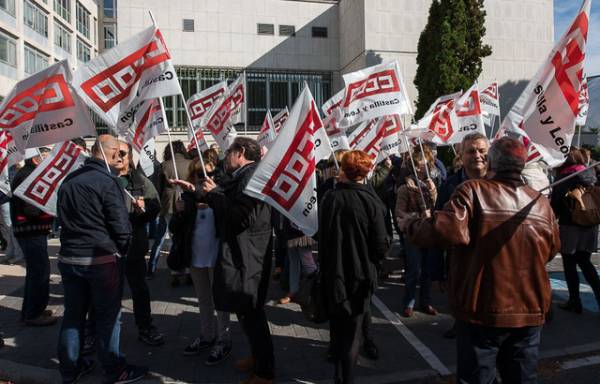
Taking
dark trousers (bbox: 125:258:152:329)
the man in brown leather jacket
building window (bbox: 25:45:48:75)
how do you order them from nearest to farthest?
the man in brown leather jacket < dark trousers (bbox: 125:258:152:329) < building window (bbox: 25:45:48:75)

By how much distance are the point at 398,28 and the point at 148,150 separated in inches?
828

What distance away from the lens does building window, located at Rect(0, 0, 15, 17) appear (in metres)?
29.0

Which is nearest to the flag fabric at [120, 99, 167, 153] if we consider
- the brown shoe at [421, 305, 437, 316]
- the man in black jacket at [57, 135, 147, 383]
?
the man in black jacket at [57, 135, 147, 383]

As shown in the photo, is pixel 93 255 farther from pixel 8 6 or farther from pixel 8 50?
pixel 8 6

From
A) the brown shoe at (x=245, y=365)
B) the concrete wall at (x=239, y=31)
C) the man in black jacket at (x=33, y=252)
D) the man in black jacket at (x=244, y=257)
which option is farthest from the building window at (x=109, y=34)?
the brown shoe at (x=245, y=365)

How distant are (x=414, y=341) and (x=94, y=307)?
310 cm

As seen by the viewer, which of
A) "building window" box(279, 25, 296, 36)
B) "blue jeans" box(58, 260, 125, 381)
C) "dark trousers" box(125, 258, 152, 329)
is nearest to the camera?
"blue jeans" box(58, 260, 125, 381)

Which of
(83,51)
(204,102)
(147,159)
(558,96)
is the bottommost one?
(147,159)

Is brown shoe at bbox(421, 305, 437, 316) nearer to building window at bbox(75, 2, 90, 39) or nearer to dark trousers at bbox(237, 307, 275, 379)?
dark trousers at bbox(237, 307, 275, 379)

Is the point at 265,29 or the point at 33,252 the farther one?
the point at 265,29

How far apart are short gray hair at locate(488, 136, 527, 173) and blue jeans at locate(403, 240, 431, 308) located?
2768 mm

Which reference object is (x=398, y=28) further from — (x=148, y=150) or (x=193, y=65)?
(x=148, y=150)

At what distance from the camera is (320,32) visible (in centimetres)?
2712

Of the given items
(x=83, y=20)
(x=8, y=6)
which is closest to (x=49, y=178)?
(x=8, y=6)
